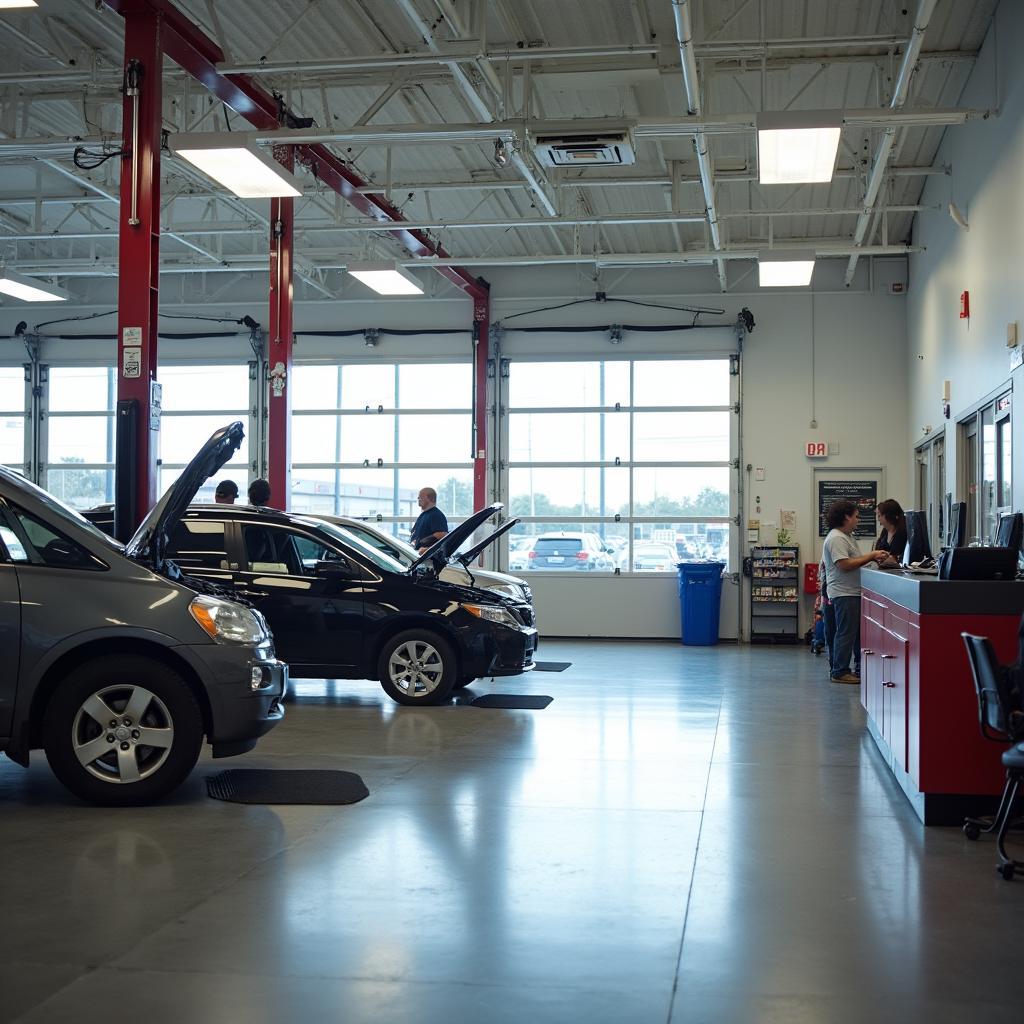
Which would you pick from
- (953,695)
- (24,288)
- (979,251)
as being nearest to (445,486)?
(24,288)

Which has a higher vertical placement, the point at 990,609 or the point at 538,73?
the point at 538,73

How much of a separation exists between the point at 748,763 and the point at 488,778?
1609 millimetres

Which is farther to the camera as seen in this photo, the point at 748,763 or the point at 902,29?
the point at 902,29

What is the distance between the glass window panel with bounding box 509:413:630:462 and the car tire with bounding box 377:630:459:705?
8968 mm

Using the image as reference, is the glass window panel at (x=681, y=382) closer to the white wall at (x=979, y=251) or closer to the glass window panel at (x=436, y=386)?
the glass window panel at (x=436, y=386)

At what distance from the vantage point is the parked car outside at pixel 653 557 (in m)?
18.0

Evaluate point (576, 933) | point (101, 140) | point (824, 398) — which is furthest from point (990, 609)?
point (824, 398)

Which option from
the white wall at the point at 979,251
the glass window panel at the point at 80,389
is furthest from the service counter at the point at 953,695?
the glass window panel at the point at 80,389

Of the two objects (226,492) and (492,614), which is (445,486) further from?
(492,614)

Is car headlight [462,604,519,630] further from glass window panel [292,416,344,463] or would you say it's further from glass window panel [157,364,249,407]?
glass window panel [157,364,249,407]

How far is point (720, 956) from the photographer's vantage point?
12.2 ft

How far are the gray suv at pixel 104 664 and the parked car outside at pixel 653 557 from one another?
12.5m

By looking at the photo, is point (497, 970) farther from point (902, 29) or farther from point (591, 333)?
point (591, 333)

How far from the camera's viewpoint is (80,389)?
20.0m
